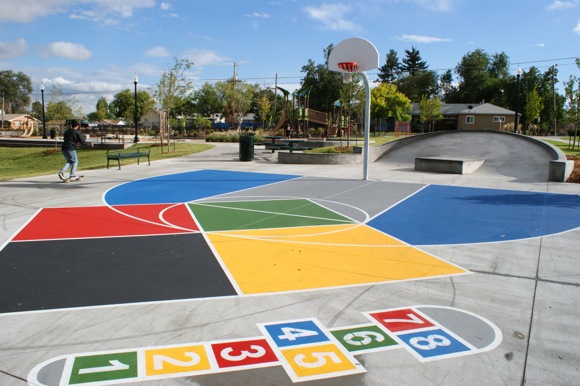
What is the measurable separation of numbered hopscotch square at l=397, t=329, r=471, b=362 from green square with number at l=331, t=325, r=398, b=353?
0.17 meters

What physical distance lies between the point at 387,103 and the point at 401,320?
58551mm

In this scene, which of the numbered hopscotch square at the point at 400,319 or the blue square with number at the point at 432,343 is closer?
the blue square with number at the point at 432,343

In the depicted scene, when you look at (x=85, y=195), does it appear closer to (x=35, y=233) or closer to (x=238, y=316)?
(x=35, y=233)

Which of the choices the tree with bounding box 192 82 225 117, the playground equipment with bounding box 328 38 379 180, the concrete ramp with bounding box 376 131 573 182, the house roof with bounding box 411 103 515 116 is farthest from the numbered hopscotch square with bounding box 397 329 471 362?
the tree with bounding box 192 82 225 117

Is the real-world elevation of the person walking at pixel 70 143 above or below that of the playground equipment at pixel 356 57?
below

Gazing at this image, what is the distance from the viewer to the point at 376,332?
4.39 metres

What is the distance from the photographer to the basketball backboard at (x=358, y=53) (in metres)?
16.9

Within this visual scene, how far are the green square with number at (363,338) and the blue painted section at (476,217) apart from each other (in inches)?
148

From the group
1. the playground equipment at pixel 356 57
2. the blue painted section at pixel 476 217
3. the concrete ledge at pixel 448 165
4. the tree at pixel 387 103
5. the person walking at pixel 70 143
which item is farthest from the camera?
the tree at pixel 387 103

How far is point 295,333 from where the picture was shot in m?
4.36

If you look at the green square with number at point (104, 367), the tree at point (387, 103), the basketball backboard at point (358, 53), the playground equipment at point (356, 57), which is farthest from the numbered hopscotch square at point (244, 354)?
the tree at point (387, 103)

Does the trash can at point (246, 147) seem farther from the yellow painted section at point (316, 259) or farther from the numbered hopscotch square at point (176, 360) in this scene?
the numbered hopscotch square at point (176, 360)

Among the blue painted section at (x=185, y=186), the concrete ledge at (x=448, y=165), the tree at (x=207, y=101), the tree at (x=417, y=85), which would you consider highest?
the tree at (x=417, y=85)

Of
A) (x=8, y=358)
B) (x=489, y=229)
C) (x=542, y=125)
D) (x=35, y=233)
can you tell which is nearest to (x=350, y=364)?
(x=8, y=358)
